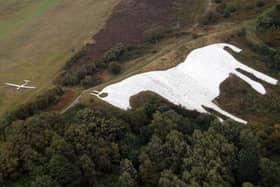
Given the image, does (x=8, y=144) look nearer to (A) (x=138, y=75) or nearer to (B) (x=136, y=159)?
(B) (x=136, y=159)

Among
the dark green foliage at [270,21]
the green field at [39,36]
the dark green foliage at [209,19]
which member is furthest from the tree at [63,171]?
the dark green foliage at [209,19]

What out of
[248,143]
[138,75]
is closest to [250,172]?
[248,143]

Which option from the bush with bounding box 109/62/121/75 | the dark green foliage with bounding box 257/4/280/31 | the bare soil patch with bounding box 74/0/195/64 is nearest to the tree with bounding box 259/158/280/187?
the bush with bounding box 109/62/121/75

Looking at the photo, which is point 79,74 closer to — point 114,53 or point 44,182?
point 114,53

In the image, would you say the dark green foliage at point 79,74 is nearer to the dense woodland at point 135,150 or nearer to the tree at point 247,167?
the dense woodland at point 135,150

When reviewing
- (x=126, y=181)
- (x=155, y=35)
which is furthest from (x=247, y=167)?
(x=155, y=35)

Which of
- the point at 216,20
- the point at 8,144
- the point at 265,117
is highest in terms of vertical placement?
the point at 216,20

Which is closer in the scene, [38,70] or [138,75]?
[138,75]
